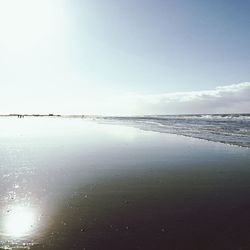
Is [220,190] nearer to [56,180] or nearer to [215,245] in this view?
[215,245]

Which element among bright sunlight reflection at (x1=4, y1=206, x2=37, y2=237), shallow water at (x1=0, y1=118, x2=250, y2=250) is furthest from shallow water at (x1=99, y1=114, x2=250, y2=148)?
bright sunlight reflection at (x1=4, y1=206, x2=37, y2=237)

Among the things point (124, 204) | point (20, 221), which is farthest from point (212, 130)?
point (20, 221)

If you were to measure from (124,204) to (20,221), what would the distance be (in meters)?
3.46

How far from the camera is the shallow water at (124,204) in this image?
27.3ft

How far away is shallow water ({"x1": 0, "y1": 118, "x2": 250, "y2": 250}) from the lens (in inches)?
327

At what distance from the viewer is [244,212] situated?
10344mm

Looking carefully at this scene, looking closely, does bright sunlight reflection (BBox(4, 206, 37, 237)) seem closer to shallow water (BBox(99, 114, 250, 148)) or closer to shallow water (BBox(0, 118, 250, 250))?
shallow water (BBox(0, 118, 250, 250))

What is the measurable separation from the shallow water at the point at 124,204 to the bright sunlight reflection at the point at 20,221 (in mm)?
27

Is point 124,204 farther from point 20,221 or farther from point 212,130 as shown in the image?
point 212,130

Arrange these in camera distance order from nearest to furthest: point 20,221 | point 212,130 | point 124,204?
point 20,221, point 124,204, point 212,130

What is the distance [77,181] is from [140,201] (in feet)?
13.5

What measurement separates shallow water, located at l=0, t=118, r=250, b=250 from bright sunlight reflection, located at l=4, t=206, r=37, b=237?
27 millimetres

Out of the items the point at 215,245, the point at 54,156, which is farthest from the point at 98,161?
the point at 215,245

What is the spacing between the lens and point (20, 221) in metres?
9.52
